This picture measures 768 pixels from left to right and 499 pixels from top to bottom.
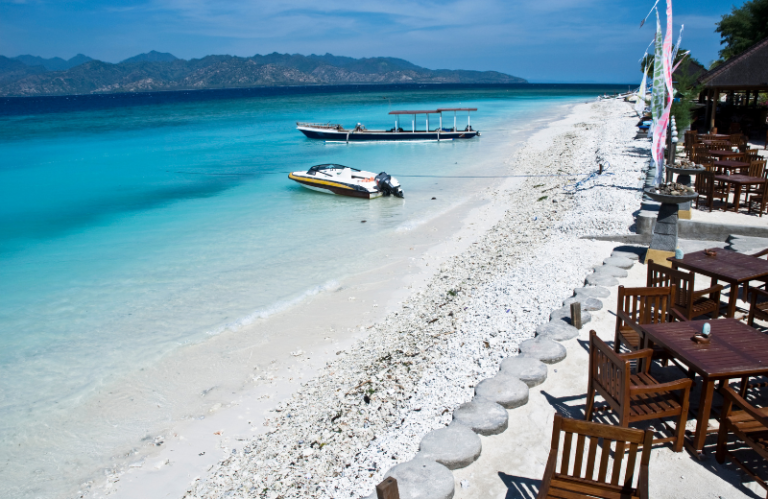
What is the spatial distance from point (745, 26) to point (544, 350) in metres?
37.5

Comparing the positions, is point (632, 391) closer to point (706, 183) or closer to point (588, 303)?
point (588, 303)

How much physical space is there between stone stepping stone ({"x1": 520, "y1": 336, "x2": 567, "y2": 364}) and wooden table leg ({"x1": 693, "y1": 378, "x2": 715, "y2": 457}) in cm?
144

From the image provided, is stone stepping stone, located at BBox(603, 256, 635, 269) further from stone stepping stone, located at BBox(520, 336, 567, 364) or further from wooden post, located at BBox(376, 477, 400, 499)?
wooden post, located at BBox(376, 477, 400, 499)

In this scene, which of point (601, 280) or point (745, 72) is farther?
point (745, 72)

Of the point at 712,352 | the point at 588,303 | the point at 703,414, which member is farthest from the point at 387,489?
the point at 588,303

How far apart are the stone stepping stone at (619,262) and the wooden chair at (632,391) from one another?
363cm

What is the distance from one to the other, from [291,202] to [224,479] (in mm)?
12737

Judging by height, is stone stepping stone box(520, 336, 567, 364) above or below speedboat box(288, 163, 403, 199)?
below

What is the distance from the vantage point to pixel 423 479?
3.37m

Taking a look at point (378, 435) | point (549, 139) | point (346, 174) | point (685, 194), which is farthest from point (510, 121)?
point (378, 435)

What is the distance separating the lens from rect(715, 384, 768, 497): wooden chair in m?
3.11

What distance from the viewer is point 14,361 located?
740 centimetres

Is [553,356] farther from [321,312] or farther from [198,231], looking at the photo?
[198,231]

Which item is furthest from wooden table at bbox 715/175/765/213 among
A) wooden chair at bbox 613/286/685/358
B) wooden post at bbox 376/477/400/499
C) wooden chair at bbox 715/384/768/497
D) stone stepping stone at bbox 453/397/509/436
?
wooden post at bbox 376/477/400/499
